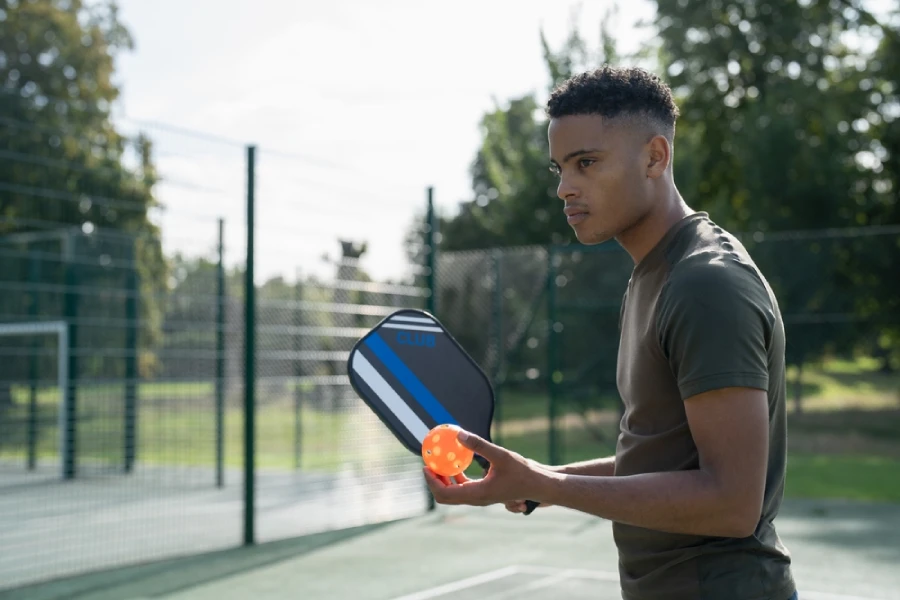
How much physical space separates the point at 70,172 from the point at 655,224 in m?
9.23

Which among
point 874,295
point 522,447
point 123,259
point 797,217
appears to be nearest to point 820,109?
point 797,217

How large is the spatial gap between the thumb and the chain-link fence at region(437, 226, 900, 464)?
10637mm

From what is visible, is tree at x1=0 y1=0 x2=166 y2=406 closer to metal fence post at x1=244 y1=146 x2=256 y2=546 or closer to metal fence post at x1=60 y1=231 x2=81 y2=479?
metal fence post at x1=60 y1=231 x2=81 y2=479

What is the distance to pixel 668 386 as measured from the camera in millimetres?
1798

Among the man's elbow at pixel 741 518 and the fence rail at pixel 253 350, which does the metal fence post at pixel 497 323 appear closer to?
the fence rail at pixel 253 350

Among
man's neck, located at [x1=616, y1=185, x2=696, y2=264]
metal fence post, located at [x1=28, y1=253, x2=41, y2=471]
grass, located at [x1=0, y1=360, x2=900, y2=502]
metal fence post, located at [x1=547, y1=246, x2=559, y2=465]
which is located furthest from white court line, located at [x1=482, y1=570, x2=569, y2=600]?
metal fence post, located at [x1=28, y1=253, x2=41, y2=471]

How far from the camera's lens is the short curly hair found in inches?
75.5

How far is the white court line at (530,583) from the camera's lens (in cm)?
595

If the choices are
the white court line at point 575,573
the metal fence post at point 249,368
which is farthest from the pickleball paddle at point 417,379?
the metal fence post at point 249,368

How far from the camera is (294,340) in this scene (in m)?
12.0

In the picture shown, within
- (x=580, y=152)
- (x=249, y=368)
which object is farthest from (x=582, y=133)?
(x=249, y=368)

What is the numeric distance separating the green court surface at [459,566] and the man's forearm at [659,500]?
4.50m

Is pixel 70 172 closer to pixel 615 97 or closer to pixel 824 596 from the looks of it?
pixel 824 596

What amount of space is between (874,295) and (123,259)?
965cm
